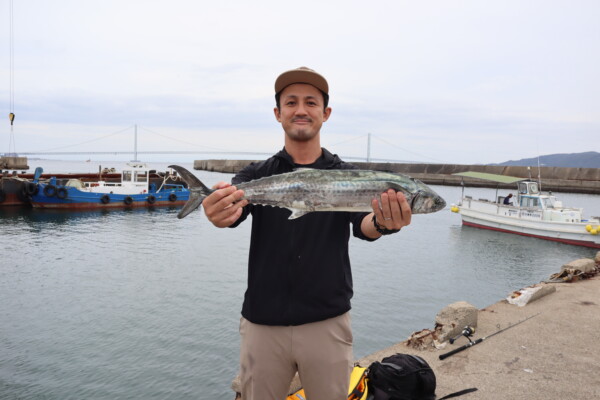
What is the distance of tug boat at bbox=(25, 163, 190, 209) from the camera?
111 feet

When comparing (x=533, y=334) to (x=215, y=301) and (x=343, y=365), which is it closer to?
(x=343, y=365)

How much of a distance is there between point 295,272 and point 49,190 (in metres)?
36.7

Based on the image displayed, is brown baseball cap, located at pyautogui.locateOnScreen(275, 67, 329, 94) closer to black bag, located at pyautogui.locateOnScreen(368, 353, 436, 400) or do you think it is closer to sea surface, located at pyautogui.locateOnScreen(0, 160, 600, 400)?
black bag, located at pyautogui.locateOnScreen(368, 353, 436, 400)

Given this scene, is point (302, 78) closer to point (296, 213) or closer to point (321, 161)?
point (321, 161)

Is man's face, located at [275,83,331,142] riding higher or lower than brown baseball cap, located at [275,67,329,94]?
lower

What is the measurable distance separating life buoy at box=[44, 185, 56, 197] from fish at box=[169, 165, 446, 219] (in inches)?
1408

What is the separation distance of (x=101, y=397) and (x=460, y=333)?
7.23m

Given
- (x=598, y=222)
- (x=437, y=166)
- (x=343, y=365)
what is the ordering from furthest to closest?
(x=437, y=166) → (x=598, y=222) → (x=343, y=365)

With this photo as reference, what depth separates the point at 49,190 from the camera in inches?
1324

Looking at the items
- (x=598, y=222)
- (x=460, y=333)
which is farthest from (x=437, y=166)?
(x=460, y=333)

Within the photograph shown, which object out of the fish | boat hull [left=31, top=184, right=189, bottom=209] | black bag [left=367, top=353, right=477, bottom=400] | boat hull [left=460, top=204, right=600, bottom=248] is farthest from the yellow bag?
boat hull [left=31, top=184, right=189, bottom=209]

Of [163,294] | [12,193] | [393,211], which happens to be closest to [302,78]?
[393,211]

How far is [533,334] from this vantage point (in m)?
7.42

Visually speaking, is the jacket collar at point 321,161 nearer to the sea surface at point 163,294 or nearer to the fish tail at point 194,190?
the fish tail at point 194,190
